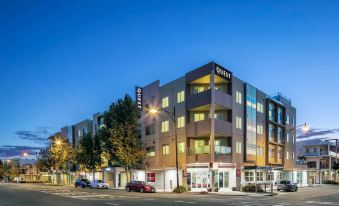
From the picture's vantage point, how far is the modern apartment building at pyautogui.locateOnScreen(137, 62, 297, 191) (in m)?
47.7

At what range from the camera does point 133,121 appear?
56531 mm

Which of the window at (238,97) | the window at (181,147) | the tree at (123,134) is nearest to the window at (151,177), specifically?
the tree at (123,134)

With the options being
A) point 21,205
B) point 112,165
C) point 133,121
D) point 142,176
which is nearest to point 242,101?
point 133,121

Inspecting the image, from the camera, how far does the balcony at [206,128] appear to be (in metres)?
46.9

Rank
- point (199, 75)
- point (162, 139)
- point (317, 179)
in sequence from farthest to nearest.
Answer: point (317, 179) < point (162, 139) < point (199, 75)

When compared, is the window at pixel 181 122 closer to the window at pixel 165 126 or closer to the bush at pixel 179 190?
the window at pixel 165 126

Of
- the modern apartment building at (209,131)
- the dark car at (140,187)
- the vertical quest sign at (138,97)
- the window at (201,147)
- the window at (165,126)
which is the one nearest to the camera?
the dark car at (140,187)

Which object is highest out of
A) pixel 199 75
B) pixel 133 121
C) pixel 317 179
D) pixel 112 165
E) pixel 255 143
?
pixel 199 75

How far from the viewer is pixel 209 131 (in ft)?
153

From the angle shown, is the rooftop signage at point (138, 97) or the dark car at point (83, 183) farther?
the dark car at point (83, 183)

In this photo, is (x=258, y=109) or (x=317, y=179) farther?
(x=317, y=179)

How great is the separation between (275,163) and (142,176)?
22615 mm

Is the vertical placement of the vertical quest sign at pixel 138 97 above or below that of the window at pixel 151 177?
above

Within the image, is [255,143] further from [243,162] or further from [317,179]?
[317,179]
